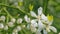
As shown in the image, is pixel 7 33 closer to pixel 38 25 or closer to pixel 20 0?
pixel 38 25

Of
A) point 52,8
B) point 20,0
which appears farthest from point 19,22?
point 52,8

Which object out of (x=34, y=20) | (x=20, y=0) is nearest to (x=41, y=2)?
(x=20, y=0)

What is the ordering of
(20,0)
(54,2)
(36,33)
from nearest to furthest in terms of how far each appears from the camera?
(36,33)
(20,0)
(54,2)

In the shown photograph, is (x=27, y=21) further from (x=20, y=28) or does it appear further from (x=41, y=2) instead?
(x=41, y=2)

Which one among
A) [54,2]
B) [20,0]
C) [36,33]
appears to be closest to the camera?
[36,33]

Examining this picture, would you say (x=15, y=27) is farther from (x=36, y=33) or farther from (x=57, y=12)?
(x=57, y=12)

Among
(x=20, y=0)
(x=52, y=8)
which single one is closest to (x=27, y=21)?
(x=20, y=0)

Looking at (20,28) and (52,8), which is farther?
(52,8)

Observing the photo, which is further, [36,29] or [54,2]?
[54,2]
